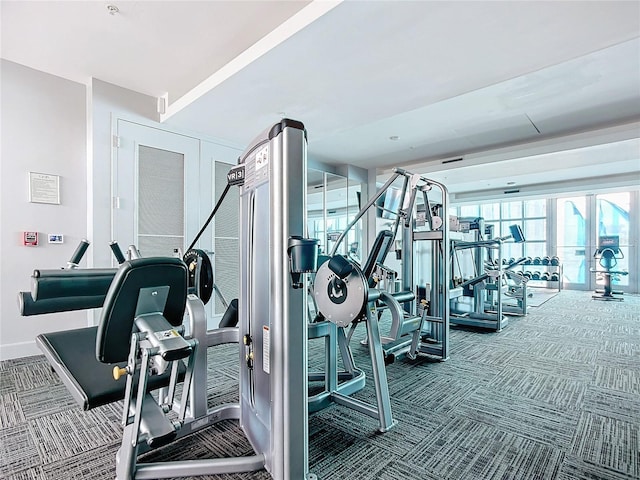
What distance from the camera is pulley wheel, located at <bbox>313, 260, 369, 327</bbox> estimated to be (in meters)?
2.01

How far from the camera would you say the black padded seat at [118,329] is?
48.7 inches

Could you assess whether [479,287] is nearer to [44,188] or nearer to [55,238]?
[55,238]

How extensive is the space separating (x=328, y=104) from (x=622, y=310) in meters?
6.39

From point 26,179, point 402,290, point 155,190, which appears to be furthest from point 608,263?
point 26,179

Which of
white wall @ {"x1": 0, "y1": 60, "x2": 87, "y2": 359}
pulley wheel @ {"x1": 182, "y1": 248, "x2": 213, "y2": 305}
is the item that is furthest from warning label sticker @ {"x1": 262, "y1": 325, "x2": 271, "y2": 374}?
white wall @ {"x1": 0, "y1": 60, "x2": 87, "y2": 359}

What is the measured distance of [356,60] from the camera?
2.51 meters

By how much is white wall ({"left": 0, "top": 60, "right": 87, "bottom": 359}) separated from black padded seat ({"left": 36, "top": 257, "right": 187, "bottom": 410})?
82.3 inches

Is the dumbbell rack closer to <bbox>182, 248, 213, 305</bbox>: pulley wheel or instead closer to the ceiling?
the ceiling

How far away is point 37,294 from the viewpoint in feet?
4.74

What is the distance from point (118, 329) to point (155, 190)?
112 inches

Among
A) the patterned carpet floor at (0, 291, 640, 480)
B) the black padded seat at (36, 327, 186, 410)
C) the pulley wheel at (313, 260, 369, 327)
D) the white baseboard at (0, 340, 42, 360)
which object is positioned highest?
the pulley wheel at (313, 260, 369, 327)

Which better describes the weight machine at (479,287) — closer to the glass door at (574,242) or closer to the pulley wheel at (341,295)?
the pulley wheel at (341,295)

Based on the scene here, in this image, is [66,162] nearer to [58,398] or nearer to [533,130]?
[58,398]

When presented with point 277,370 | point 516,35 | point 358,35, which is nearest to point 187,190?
point 358,35
